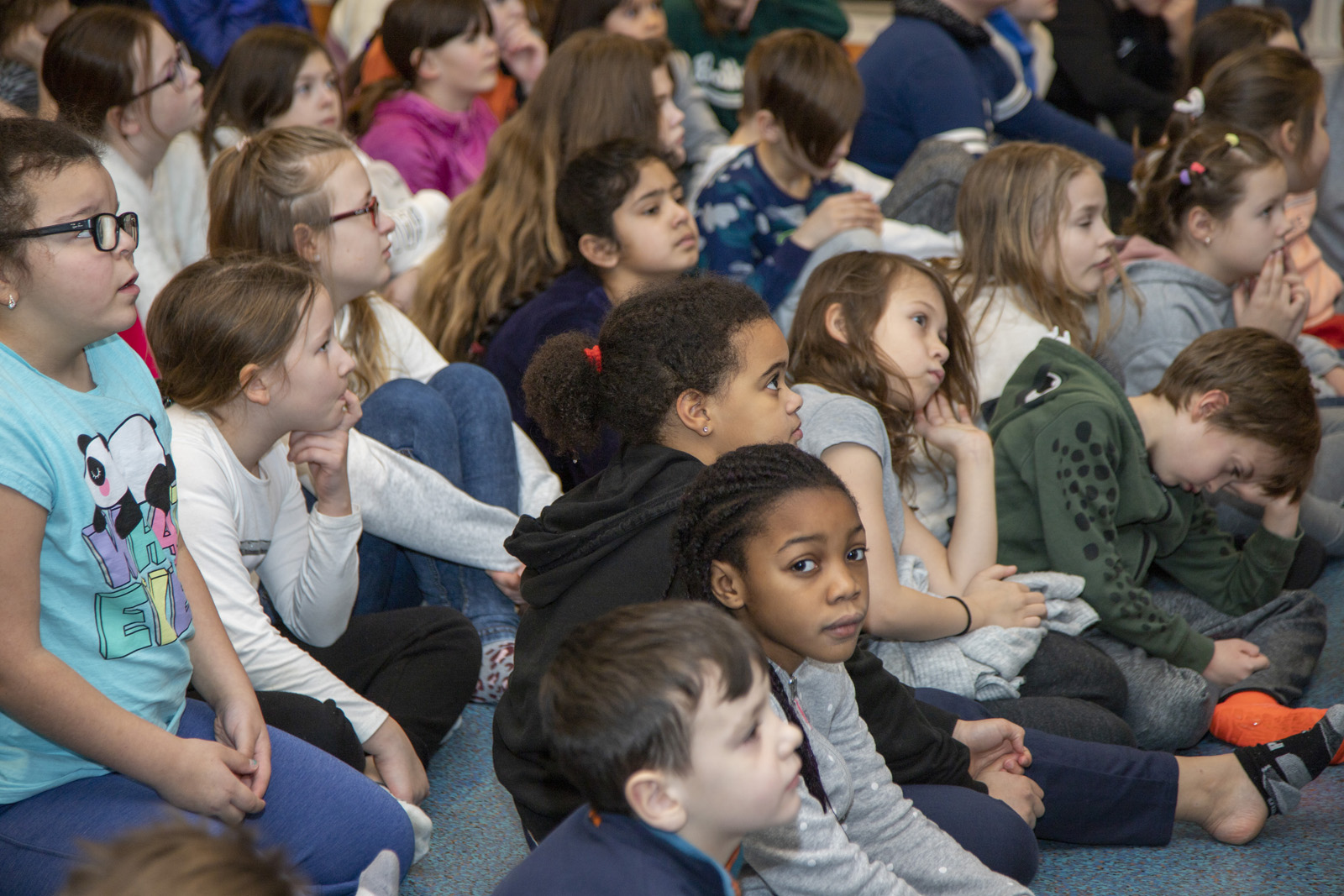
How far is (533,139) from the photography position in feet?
8.71

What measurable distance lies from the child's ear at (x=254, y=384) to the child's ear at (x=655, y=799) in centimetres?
85

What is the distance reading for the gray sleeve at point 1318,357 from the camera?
9.22 ft

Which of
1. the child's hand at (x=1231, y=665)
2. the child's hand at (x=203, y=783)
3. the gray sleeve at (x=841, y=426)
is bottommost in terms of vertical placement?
the child's hand at (x=1231, y=665)

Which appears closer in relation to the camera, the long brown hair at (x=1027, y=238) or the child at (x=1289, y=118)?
the long brown hair at (x=1027, y=238)

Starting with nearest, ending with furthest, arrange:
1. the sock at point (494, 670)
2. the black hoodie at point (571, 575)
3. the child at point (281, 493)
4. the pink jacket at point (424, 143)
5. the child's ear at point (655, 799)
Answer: the child's ear at point (655, 799)
the black hoodie at point (571, 575)
the child at point (281, 493)
the sock at point (494, 670)
the pink jacket at point (424, 143)

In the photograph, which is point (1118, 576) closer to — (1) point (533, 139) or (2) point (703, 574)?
(2) point (703, 574)

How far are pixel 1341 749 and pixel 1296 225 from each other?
147 centimetres

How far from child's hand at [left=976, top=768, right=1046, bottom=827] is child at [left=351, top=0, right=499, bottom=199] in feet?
7.38

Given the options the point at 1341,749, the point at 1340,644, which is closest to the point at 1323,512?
the point at 1340,644

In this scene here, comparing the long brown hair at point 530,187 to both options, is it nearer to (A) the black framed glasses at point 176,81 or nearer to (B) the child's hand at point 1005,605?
(A) the black framed glasses at point 176,81

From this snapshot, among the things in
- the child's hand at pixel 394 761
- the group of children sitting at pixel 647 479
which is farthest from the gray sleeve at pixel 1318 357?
the child's hand at pixel 394 761

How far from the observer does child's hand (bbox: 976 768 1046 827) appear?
152cm

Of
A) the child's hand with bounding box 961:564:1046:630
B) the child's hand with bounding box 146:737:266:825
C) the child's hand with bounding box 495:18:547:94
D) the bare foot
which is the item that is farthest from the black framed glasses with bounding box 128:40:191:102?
the bare foot

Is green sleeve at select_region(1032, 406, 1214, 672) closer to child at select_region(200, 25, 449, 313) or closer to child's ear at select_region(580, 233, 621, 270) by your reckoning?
child's ear at select_region(580, 233, 621, 270)
